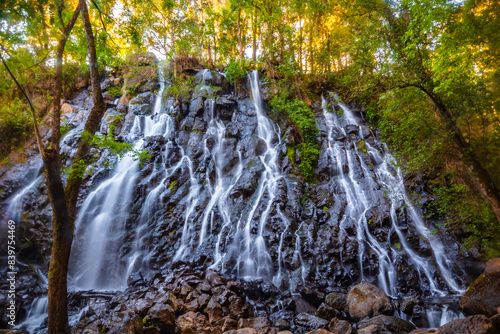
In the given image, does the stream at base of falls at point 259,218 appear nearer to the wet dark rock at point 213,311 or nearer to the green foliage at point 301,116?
the green foliage at point 301,116

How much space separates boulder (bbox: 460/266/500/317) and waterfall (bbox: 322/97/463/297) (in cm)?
253

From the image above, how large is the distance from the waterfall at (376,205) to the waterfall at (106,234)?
9.23 metres

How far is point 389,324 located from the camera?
5.75 meters

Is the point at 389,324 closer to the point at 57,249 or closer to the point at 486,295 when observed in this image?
the point at 486,295

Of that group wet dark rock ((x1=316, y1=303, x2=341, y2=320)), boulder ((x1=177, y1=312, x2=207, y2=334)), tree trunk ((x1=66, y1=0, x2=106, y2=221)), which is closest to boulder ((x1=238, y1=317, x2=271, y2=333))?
boulder ((x1=177, y1=312, x2=207, y2=334))

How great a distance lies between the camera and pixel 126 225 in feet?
36.4

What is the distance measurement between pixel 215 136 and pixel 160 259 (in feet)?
27.3

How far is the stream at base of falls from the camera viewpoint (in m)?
8.52

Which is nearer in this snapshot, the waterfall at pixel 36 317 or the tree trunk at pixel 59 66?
the tree trunk at pixel 59 66

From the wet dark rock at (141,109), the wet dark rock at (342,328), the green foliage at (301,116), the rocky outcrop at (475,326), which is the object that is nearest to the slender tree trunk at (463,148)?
the rocky outcrop at (475,326)

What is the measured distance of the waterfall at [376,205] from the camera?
26.8ft

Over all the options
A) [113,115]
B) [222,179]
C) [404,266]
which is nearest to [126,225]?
[222,179]

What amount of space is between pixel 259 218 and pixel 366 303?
16.7 ft

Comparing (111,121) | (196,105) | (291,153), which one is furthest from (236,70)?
(111,121)
